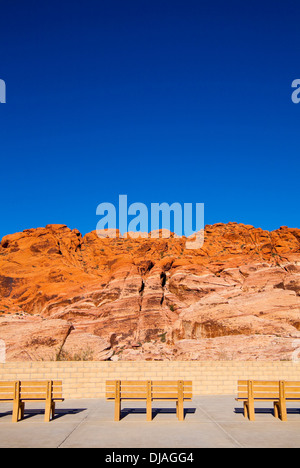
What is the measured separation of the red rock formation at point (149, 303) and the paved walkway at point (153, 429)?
66.0ft

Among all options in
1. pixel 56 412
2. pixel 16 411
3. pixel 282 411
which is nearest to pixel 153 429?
pixel 282 411

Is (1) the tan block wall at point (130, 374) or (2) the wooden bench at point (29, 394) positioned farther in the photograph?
(1) the tan block wall at point (130, 374)

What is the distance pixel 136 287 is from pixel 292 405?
3476 centimetres

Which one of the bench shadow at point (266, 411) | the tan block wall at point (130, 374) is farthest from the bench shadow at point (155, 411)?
the tan block wall at point (130, 374)

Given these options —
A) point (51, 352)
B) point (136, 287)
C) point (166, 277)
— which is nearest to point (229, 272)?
point (166, 277)

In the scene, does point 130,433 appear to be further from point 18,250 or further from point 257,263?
point 18,250

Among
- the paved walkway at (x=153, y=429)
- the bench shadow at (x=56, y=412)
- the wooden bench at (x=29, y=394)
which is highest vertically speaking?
the wooden bench at (x=29, y=394)

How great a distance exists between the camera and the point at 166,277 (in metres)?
51.8

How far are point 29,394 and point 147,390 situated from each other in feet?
8.53

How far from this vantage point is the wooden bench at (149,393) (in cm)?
924

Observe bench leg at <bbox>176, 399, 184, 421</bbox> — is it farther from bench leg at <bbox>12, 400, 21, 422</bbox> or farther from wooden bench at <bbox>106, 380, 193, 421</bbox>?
bench leg at <bbox>12, 400, 21, 422</bbox>

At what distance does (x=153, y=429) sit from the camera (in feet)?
26.7

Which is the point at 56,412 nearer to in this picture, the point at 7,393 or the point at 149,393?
the point at 7,393

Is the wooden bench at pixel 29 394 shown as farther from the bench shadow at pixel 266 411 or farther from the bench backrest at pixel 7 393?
the bench shadow at pixel 266 411
